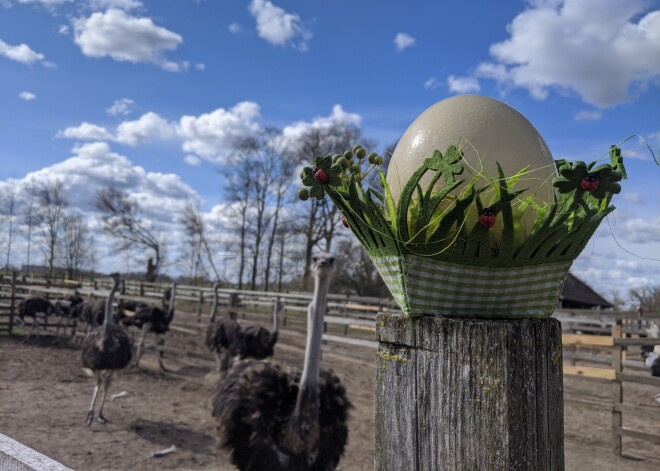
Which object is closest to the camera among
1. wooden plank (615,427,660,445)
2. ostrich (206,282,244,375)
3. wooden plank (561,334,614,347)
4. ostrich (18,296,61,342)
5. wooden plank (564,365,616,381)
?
wooden plank (615,427,660,445)

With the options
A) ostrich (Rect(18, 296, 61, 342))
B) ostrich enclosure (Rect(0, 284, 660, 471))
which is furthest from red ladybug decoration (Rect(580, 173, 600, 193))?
ostrich (Rect(18, 296, 61, 342))

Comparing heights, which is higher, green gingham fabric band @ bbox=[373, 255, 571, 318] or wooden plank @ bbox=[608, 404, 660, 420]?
green gingham fabric band @ bbox=[373, 255, 571, 318]

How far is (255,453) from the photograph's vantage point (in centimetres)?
448

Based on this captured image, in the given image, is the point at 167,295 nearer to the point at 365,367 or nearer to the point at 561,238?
the point at 365,367

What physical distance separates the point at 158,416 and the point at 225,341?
2.68 metres

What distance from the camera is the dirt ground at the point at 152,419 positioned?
632 cm

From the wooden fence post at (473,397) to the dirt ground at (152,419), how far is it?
198 inches

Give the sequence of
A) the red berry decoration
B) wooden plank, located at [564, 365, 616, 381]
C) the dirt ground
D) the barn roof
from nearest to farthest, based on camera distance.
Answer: the red berry decoration < the dirt ground < wooden plank, located at [564, 365, 616, 381] < the barn roof

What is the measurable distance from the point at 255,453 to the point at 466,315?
12.6ft

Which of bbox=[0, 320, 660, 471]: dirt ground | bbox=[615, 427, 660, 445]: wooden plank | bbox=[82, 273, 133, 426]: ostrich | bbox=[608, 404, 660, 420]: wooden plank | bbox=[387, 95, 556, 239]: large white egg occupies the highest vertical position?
bbox=[387, 95, 556, 239]: large white egg

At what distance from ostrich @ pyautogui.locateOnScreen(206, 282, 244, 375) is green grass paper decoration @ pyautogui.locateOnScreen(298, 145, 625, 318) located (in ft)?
30.9

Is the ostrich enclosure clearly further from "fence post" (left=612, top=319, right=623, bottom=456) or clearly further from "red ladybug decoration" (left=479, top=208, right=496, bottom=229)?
"red ladybug decoration" (left=479, top=208, right=496, bottom=229)

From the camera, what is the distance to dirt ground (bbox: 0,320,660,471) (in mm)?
6324

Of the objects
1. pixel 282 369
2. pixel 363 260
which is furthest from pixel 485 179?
pixel 363 260
